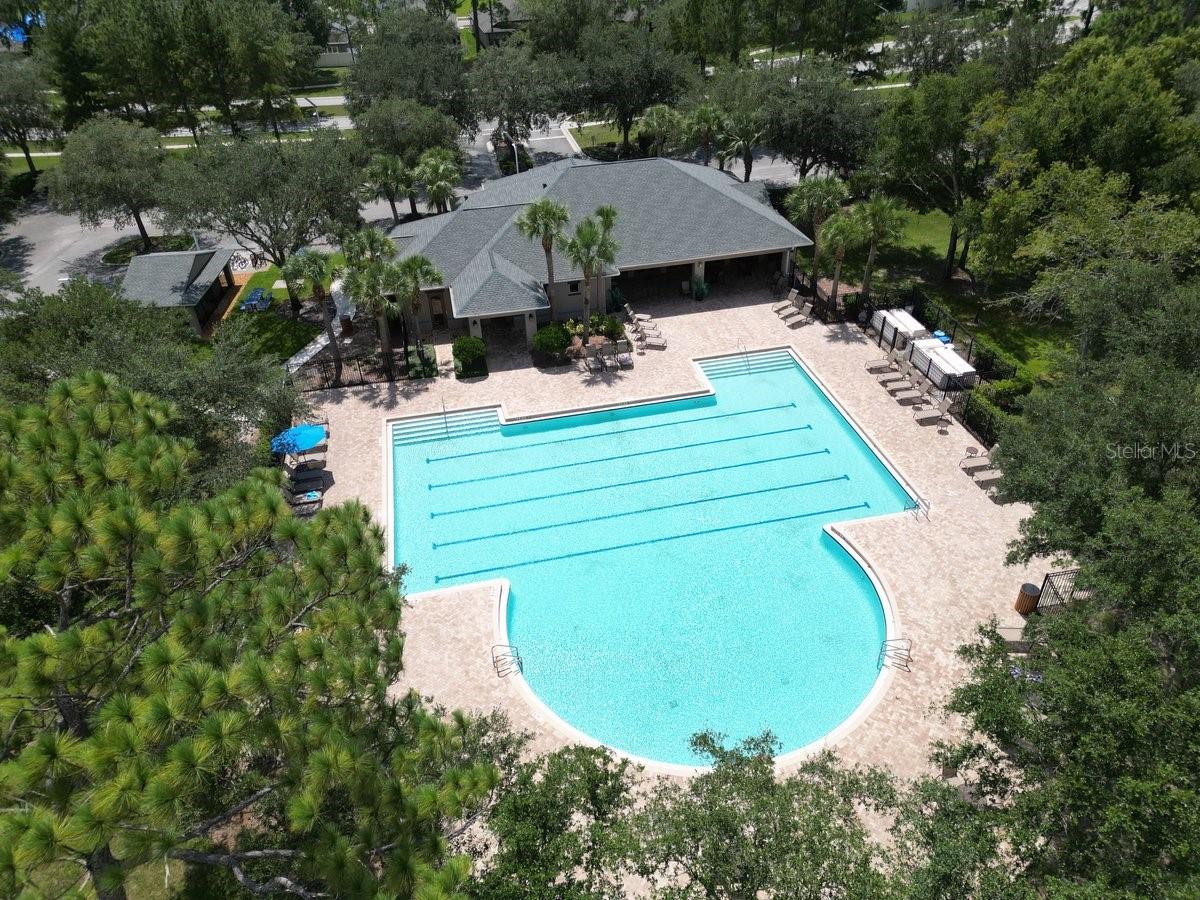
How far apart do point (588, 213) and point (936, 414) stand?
61.4 feet

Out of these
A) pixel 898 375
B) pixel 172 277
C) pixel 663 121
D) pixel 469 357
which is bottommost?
pixel 898 375

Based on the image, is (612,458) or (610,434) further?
(610,434)

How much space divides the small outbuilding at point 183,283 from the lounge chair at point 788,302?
27.7 m

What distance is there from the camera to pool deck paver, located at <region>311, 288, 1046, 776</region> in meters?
18.5

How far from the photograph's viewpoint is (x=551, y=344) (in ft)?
104

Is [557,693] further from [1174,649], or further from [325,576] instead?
[1174,649]

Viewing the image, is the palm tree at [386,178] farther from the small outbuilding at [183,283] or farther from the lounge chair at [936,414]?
the lounge chair at [936,414]

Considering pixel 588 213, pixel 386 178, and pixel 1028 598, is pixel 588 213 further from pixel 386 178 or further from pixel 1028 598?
pixel 1028 598

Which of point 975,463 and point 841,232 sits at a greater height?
point 841,232

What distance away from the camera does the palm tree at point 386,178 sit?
3766 cm

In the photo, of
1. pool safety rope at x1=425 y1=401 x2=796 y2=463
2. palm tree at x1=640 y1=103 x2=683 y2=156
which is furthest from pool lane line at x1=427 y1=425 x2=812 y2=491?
palm tree at x1=640 y1=103 x2=683 y2=156

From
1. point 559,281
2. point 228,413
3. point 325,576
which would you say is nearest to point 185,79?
point 559,281

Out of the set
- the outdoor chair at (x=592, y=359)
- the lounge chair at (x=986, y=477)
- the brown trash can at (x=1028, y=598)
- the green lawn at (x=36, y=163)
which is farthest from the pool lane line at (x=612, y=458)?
the green lawn at (x=36, y=163)
